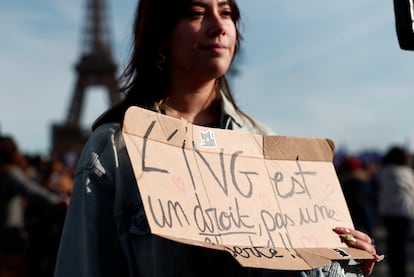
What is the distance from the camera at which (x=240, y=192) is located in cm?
186

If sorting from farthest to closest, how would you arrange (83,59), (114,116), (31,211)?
1. (83,59)
2. (31,211)
3. (114,116)

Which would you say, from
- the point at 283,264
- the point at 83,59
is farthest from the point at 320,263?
the point at 83,59

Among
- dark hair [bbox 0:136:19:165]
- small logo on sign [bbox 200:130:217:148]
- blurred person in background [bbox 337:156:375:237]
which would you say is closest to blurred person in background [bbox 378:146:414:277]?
blurred person in background [bbox 337:156:375:237]

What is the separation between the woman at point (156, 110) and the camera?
72.8 inches

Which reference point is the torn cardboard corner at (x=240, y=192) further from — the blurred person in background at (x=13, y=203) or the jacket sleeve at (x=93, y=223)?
the blurred person in background at (x=13, y=203)

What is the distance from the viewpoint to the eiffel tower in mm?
49625

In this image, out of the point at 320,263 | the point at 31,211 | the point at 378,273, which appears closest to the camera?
the point at 320,263

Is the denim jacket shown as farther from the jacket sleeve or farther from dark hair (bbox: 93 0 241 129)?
dark hair (bbox: 93 0 241 129)

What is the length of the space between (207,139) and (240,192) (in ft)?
0.50

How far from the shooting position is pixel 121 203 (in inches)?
74.7

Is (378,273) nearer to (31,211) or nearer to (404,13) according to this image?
(31,211)

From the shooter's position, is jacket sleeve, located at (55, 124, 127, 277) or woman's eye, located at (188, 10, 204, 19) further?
woman's eye, located at (188, 10, 204, 19)

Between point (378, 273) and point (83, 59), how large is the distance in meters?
42.1

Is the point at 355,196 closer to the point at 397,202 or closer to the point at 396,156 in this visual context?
the point at 397,202
